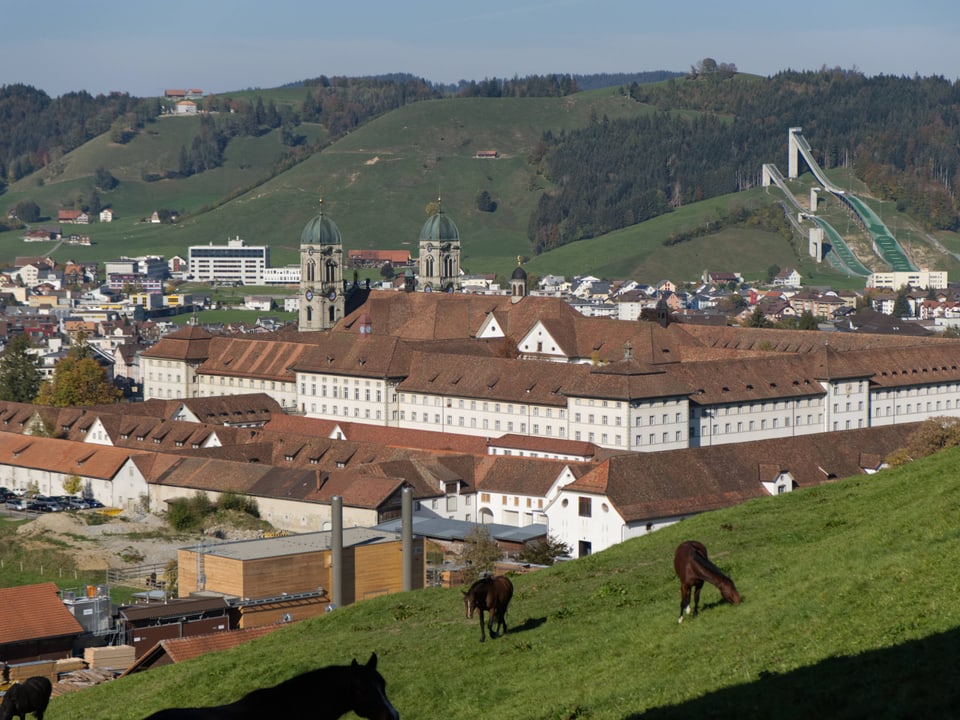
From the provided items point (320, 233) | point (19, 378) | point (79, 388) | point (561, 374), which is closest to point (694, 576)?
point (561, 374)

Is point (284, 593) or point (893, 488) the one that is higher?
point (893, 488)

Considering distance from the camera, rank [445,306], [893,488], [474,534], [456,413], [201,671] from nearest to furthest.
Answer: [201,671], [893,488], [474,534], [456,413], [445,306]

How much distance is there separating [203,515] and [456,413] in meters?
24.5

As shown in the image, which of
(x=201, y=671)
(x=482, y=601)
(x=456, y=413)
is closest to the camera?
(x=482, y=601)

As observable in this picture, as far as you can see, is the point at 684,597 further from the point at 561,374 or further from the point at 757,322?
the point at 757,322

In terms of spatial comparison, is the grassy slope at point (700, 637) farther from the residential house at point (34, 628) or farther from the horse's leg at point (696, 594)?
the residential house at point (34, 628)

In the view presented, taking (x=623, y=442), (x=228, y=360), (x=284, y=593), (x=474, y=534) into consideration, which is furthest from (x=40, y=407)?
(x=284, y=593)

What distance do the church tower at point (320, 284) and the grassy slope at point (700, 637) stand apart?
326 ft

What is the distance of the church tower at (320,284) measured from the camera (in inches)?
5157

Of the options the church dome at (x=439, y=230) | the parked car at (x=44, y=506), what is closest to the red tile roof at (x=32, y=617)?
the parked car at (x=44, y=506)

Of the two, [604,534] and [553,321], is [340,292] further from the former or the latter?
[604,534]

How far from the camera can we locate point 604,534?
68.3 meters

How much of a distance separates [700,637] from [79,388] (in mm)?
101457

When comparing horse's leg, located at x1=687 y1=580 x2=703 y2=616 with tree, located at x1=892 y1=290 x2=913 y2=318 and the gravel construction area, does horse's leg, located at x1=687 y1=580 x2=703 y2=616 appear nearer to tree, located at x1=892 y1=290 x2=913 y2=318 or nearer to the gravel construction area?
the gravel construction area
